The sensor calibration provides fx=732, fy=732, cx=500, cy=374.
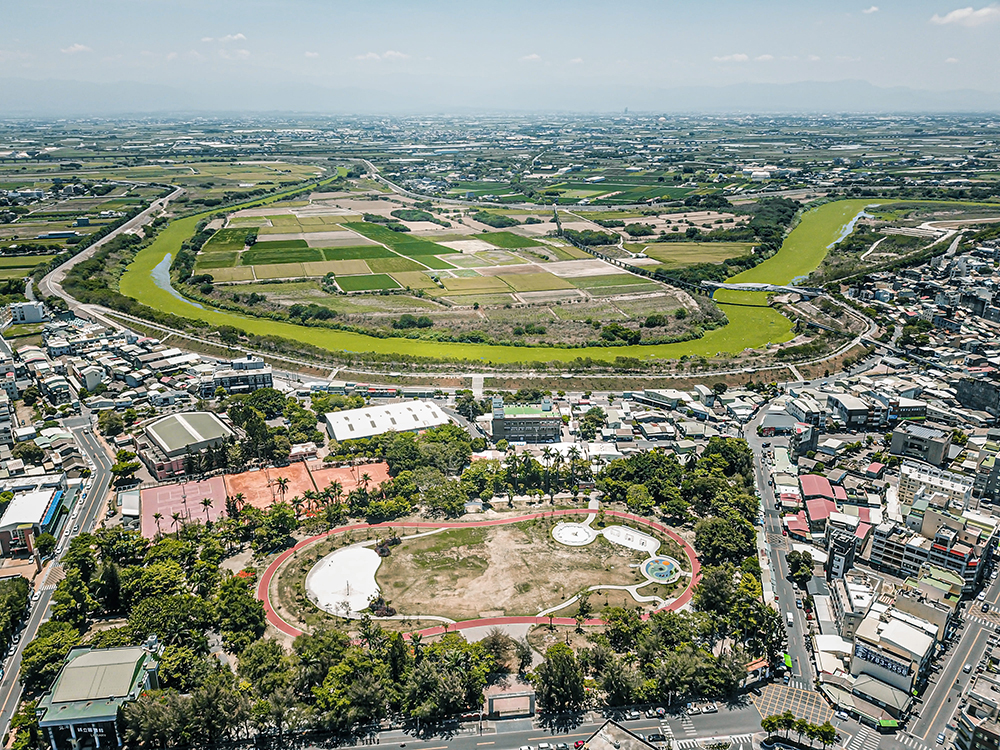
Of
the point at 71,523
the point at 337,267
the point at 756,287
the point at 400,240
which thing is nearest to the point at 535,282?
the point at 337,267

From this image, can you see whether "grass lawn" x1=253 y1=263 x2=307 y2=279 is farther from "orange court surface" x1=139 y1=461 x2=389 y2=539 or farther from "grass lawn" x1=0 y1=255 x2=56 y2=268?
"orange court surface" x1=139 y1=461 x2=389 y2=539

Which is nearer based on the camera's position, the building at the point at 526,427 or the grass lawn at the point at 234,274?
the building at the point at 526,427

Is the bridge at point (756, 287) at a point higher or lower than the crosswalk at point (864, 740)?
higher

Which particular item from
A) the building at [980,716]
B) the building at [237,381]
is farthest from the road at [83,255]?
the building at [980,716]

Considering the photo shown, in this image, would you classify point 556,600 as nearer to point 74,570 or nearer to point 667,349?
point 74,570

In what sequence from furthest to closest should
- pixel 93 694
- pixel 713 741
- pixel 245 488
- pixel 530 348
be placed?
pixel 530 348 → pixel 245 488 → pixel 93 694 → pixel 713 741

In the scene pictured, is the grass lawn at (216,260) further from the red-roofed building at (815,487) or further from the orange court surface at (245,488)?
the red-roofed building at (815,487)

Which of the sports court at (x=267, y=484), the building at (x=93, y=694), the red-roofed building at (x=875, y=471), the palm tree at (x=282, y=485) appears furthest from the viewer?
the red-roofed building at (x=875, y=471)

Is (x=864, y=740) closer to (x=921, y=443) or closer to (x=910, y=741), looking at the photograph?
(x=910, y=741)
